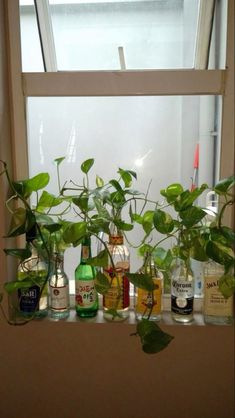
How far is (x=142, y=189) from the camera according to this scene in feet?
3.78

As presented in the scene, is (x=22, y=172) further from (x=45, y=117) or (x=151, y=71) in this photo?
(x=151, y=71)

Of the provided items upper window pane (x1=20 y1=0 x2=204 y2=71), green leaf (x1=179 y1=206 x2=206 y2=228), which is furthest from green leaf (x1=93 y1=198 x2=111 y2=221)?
upper window pane (x1=20 y1=0 x2=204 y2=71)

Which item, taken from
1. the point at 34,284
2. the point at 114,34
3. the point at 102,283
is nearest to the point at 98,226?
the point at 102,283

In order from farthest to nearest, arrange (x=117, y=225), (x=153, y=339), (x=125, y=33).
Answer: (x=125, y=33) → (x=117, y=225) → (x=153, y=339)

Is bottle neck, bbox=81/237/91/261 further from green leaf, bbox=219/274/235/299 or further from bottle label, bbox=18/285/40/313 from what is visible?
green leaf, bbox=219/274/235/299

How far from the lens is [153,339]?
0.83 metres

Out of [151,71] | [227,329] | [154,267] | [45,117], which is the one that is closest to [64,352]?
[154,267]

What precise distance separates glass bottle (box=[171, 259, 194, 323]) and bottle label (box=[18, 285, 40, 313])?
0.40 metres

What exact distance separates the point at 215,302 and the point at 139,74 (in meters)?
0.70

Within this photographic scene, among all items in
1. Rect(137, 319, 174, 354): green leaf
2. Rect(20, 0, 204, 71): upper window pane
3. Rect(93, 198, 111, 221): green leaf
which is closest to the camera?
Rect(137, 319, 174, 354): green leaf

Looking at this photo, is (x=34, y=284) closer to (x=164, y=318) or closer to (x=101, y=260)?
(x=101, y=260)

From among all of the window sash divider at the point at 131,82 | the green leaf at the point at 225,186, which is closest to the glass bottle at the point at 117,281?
the green leaf at the point at 225,186

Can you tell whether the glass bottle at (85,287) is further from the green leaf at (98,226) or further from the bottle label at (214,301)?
the bottle label at (214,301)

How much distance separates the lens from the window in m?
1.01
